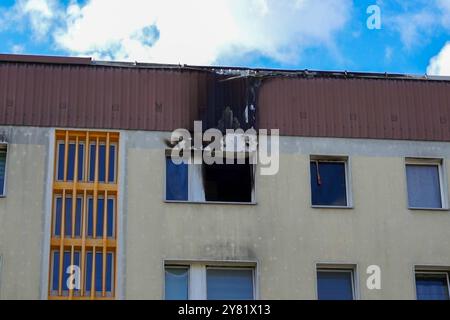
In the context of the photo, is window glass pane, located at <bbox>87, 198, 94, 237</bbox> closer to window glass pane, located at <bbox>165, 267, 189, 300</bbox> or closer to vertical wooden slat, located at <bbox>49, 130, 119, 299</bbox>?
vertical wooden slat, located at <bbox>49, 130, 119, 299</bbox>

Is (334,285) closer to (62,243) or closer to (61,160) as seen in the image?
(62,243)

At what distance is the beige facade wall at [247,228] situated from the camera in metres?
23.8

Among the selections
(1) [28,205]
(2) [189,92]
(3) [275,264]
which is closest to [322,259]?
(3) [275,264]

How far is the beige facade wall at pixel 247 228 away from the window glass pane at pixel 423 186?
37 centimetres

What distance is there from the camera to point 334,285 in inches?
968

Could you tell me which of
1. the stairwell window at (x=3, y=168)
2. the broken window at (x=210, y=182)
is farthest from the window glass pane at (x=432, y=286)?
the stairwell window at (x=3, y=168)

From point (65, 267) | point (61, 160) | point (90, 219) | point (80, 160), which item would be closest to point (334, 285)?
point (90, 219)

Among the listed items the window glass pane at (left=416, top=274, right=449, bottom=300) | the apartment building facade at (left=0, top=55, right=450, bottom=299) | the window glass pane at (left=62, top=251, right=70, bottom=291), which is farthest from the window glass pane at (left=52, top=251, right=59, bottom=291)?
the window glass pane at (left=416, top=274, right=449, bottom=300)

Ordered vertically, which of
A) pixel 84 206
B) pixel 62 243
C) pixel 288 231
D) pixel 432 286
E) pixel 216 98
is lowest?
pixel 432 286

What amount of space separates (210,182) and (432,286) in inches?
220

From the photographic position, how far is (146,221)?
79.7 feet

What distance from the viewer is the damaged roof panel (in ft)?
82.7

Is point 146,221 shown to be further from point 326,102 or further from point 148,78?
point 326,102

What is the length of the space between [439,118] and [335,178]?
9.83 ft
